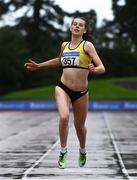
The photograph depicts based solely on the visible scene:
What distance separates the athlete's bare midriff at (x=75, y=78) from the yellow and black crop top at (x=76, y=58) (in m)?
0.07

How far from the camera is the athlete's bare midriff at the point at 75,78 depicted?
9.58 metres

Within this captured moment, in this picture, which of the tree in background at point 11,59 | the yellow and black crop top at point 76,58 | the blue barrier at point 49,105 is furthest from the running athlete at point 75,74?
the tree in background at point 11,59

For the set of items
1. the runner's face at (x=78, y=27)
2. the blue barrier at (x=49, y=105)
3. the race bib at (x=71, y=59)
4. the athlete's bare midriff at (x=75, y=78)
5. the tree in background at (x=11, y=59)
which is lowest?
the blue barrier at (x=49, y=105)

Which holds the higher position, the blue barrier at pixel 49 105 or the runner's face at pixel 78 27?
the runner's face at pixel 78 27

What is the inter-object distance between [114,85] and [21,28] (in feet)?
59.8

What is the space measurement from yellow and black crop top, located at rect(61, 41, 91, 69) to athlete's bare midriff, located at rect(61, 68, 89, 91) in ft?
0.22

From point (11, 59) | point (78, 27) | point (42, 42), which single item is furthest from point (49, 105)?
point (78, 27)

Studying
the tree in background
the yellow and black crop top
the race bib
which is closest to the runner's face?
the yellow and black crop top

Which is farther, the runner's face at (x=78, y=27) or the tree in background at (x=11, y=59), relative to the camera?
the tree in background at (x=11, y=59)

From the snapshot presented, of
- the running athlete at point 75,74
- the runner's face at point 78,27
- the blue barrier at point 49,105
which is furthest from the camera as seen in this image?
the blue barrier at point 49,105

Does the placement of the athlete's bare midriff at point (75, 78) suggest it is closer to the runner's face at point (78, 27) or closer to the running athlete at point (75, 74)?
the running athlete at point (75, 74)

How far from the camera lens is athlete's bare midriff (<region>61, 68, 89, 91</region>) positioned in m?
9.58

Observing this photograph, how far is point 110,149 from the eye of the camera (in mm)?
14500

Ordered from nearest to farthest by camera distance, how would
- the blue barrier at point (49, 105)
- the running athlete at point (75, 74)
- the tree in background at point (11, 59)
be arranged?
the running athlete at point (75, 74)
the blue barrier at point (49, 105)
the tree in background at point (11, 59)
